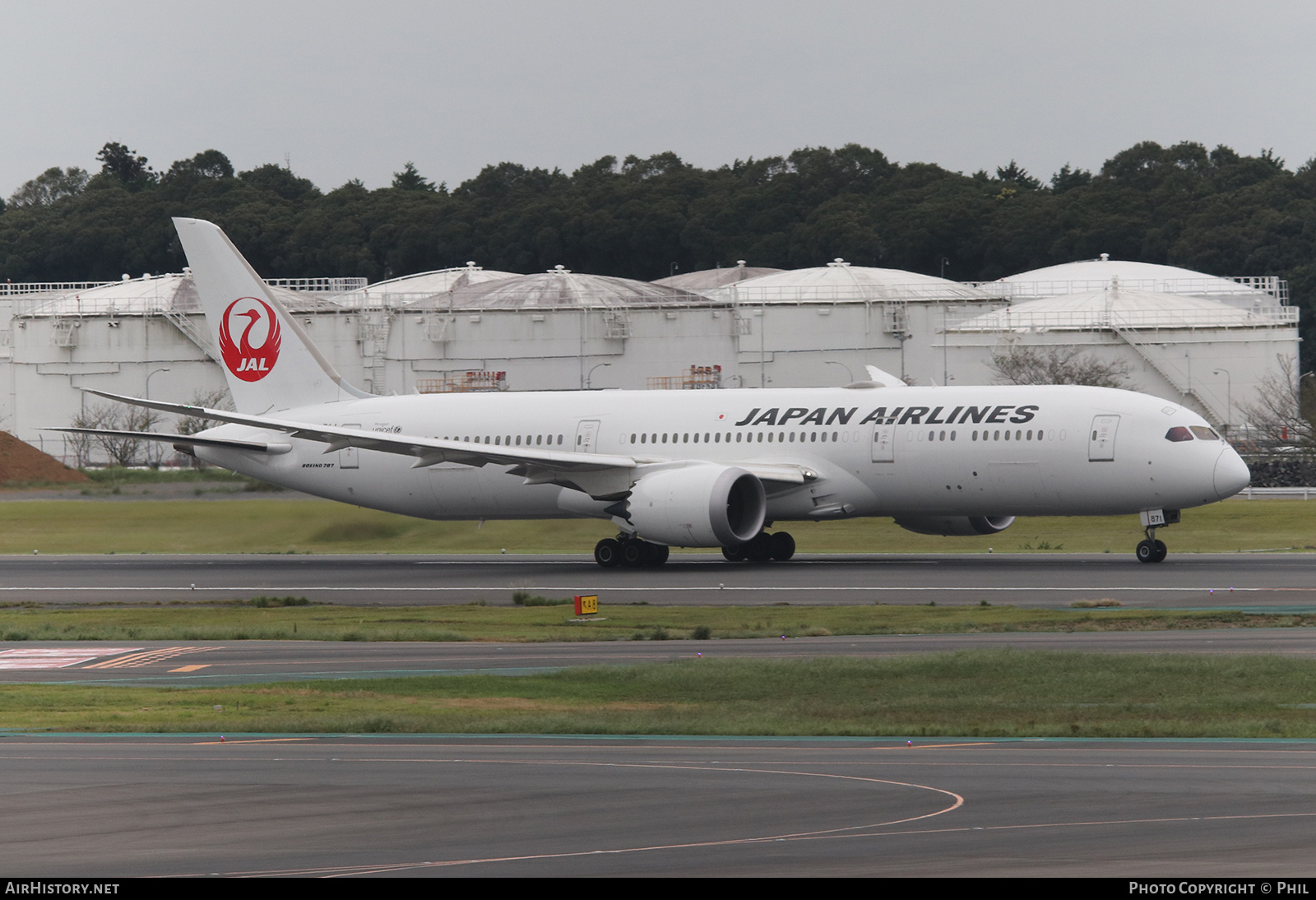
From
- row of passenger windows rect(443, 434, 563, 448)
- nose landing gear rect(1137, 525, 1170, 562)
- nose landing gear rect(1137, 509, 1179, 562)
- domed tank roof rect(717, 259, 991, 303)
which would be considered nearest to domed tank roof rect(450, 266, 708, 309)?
domed tank roof rect(717, 259, 991, 303)

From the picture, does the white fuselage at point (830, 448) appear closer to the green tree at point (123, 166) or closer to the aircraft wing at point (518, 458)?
the aircraft wing at point (518, 458)

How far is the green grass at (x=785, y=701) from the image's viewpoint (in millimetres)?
19359

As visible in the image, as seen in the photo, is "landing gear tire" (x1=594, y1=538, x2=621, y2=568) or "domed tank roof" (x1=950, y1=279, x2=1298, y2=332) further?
"domed tank roof" (x1=950, y1=279, x2=1298, y2=332)

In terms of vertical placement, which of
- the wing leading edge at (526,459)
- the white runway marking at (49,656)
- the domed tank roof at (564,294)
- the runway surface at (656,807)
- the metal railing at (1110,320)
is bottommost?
the white runway marking at (49,656)

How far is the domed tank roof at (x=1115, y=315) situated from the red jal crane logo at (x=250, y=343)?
6061 cm

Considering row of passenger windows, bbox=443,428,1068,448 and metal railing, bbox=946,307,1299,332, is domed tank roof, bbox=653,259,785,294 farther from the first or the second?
row of passenger windows, bbox=443,428,1068,448

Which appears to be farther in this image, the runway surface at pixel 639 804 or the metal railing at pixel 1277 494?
the metal railing at pixel 1277 494

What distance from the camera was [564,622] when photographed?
3216 centimetres

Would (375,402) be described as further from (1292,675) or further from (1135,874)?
(1135,874)

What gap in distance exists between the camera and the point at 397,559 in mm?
50781

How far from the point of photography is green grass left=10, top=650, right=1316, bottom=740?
63.5 feet

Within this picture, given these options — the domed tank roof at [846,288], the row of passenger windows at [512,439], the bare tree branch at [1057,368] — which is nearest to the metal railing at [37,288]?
the domed tank roof at [846,288]

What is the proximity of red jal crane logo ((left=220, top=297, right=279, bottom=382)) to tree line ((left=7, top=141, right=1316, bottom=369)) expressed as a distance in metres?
99.5

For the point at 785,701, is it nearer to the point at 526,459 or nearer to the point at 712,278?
the point at 526,459
